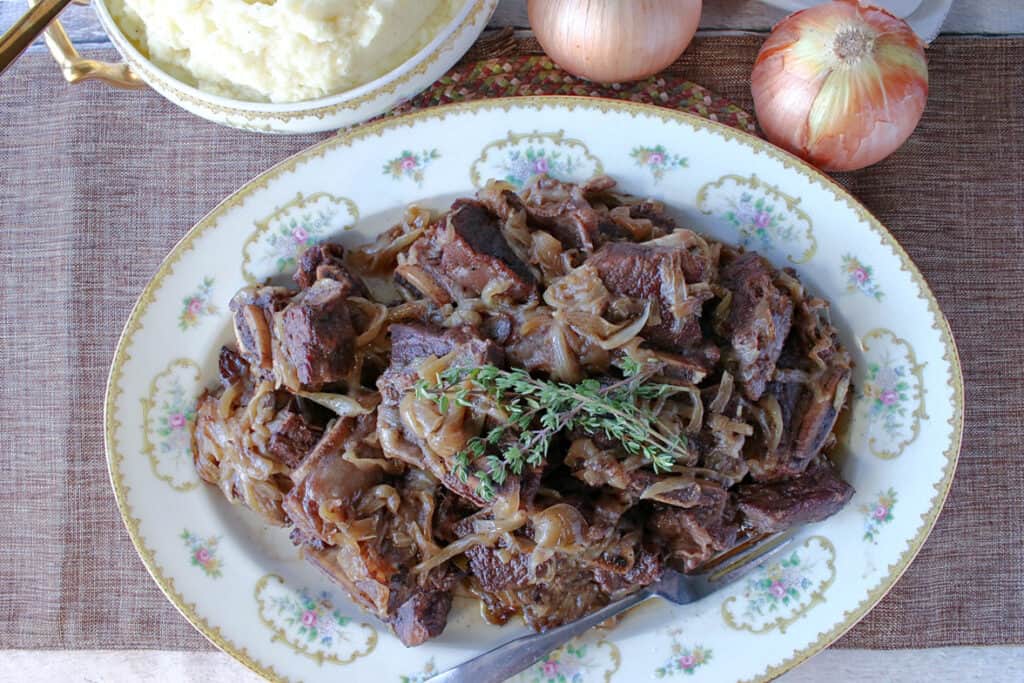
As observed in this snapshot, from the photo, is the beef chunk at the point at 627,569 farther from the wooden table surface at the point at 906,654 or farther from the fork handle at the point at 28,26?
the fork handle at the point at 28,26

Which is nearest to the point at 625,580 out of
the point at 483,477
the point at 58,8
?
the point at 483,477

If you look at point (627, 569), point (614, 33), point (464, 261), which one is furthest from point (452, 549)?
point (614, 33)

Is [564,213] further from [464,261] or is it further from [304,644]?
[304,644]

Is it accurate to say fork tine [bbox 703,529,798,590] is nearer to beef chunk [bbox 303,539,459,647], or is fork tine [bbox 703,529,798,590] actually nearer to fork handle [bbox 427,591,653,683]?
fork handle [bbox 427,591,653,683]

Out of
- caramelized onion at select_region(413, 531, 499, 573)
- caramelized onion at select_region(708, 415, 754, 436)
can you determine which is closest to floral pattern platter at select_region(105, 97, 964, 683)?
caramelized onion at select_region(413, 531, 499, 573)

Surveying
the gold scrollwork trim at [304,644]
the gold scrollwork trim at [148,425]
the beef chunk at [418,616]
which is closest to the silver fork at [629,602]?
the beef chunk at [418,616]

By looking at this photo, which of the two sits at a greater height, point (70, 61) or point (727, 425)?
point (727, 425)
